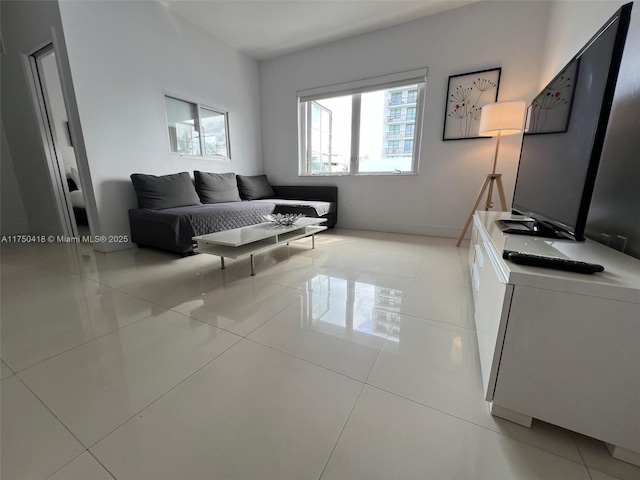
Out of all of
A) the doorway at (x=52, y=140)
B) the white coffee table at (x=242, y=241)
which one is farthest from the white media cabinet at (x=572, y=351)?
the doorway at (x=52, y=140)

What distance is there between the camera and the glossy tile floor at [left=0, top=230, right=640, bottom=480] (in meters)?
0.71

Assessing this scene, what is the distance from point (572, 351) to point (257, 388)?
1.01m

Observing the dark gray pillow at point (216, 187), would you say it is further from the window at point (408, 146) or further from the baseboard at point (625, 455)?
the baseboard at point (625, 455)

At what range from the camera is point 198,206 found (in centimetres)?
298

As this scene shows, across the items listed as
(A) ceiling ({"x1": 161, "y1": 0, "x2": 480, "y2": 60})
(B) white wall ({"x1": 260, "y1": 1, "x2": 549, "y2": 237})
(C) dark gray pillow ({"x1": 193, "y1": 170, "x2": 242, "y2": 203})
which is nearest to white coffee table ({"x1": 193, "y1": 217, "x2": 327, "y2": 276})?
(C) dark gray pillow ({"x1": 193, "y1": 170, "x2": 242, "y2": 203})

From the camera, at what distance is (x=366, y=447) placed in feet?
2.47

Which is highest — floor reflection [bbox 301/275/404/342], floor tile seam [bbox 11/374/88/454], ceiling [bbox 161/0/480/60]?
ceiling [bbox 161/0/480/60]

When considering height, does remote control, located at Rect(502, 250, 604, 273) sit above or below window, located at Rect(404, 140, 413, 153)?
below

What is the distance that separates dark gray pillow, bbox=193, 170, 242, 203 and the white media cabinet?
3.40m

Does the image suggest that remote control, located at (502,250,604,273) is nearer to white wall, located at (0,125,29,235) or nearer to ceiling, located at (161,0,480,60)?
ceiling, located at (161,0,480,60)

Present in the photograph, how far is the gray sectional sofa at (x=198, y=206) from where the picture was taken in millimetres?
2486

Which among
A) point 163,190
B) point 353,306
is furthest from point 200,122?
point 353,306

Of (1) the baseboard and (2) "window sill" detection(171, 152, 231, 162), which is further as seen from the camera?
(2) "window sill" detection(171, 152, 231, 162)

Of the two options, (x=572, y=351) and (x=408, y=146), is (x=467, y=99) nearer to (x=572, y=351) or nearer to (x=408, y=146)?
(x=408, y=146)
